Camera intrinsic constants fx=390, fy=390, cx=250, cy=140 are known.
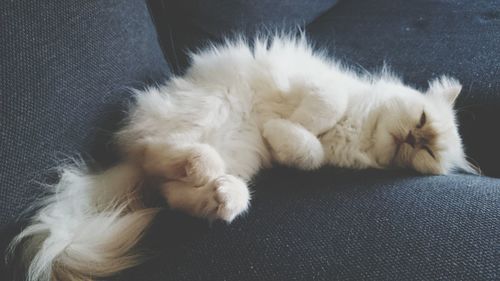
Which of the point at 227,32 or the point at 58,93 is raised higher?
the point at 58,93

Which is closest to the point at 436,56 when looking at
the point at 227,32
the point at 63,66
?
the point at 227,32

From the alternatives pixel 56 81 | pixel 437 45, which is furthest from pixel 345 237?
pixel 437 45

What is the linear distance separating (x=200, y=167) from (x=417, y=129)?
0.63 metres

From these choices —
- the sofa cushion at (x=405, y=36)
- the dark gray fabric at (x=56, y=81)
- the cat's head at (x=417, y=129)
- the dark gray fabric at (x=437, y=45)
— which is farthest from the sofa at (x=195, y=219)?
the dark gray fabric at (x=437, y=45)

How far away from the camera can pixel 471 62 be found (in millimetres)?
1253

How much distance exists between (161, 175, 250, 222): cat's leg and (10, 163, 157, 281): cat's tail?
0.20ft

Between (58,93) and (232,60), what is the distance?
1.50ft

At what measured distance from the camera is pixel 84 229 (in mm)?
724

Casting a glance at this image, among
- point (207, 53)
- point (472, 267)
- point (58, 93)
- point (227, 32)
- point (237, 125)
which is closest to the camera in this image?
point (472, 267)

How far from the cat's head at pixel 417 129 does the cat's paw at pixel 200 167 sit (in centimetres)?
51

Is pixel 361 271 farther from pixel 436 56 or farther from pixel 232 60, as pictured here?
pixel 436 56

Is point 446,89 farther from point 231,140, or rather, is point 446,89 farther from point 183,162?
point 183,162

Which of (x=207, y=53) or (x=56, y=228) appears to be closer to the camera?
(x=56, y=228)

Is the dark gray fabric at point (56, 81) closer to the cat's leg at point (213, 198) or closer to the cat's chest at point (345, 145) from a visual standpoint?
the cat's leg at point (213, 198)
